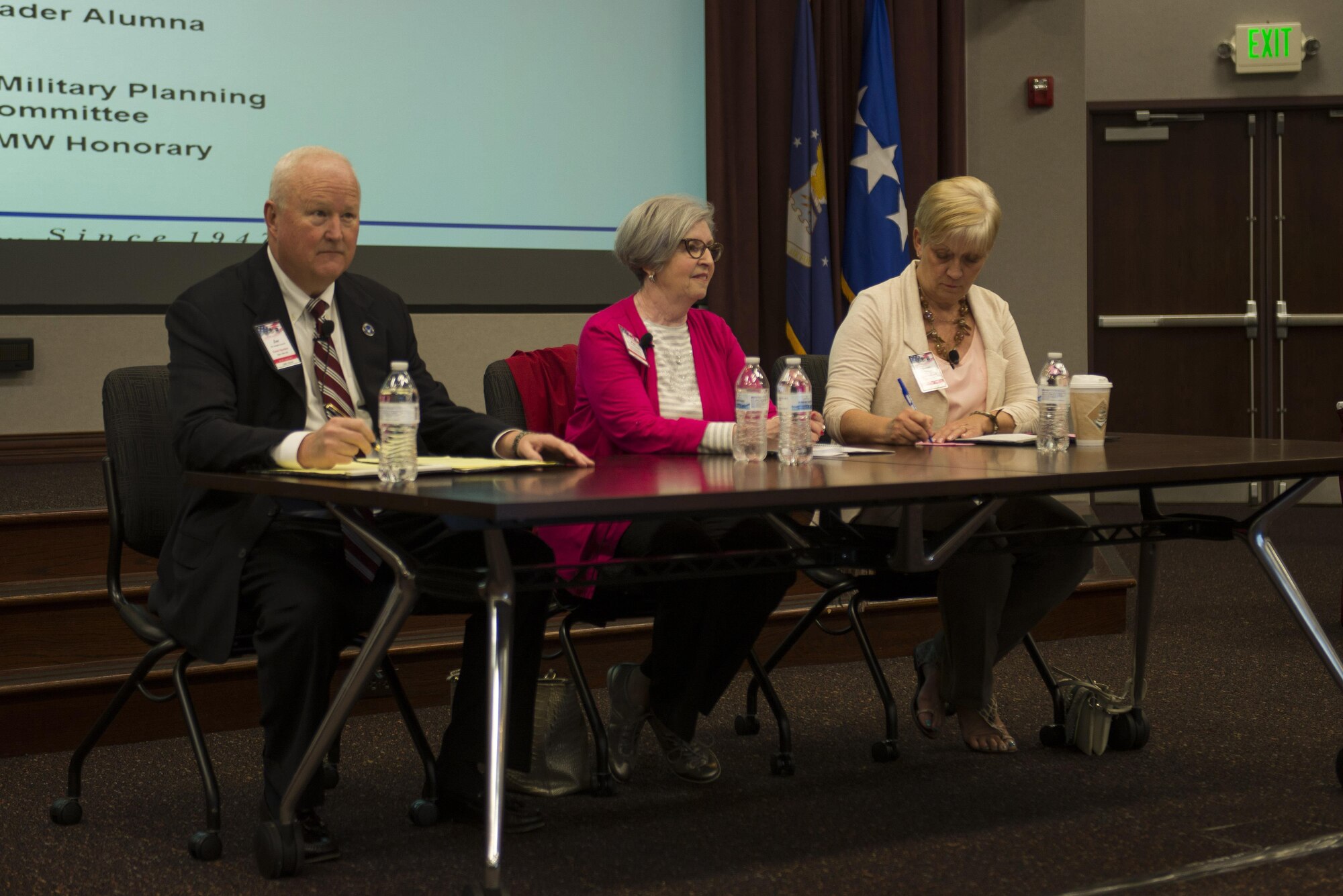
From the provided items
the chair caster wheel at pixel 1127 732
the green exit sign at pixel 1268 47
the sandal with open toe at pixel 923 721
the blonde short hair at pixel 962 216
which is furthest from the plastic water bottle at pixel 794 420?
the green exit sign at pixel 1268 47

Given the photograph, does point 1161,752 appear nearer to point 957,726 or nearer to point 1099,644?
point 957,726

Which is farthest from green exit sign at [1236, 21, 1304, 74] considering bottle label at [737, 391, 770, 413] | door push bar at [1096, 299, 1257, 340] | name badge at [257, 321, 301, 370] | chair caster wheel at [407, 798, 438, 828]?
chair caster wheel at [407, 798, 438, 828]

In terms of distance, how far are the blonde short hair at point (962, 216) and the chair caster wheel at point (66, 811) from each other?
1.98 metres

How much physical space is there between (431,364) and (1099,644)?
98.9 inches

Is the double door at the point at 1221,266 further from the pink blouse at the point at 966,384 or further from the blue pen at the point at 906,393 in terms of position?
the blue pen at the point at 906,393

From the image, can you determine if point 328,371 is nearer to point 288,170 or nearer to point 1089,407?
point 288,170

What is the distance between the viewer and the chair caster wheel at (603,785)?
2.46 metres

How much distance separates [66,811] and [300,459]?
35.2 inches

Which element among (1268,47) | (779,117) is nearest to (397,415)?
(779,117)

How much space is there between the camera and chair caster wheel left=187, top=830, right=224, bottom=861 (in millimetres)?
2084

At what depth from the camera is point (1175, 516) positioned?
7.77ft

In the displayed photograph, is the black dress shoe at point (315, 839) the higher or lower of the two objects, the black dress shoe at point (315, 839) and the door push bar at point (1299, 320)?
the lower

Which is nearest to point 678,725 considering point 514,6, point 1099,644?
point 1099,644

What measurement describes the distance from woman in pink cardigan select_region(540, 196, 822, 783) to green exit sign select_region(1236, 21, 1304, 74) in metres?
5.04
